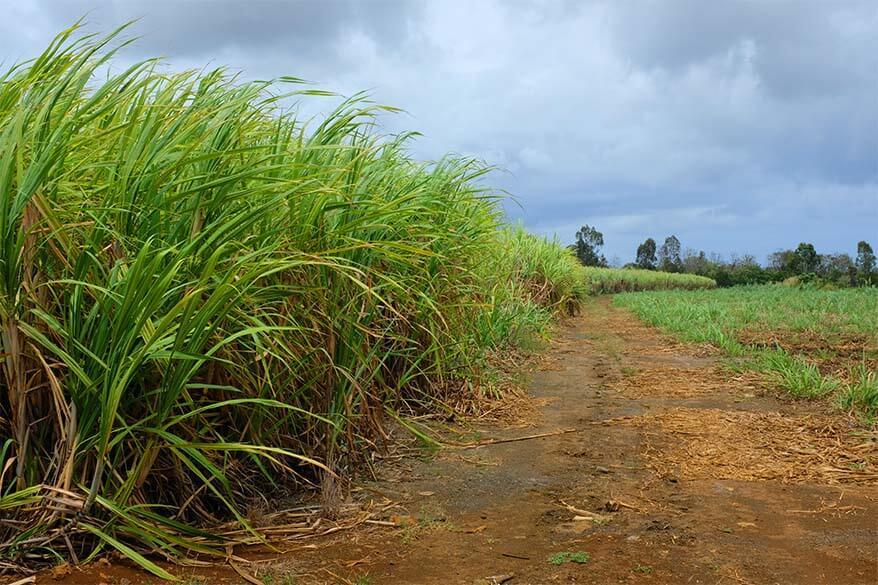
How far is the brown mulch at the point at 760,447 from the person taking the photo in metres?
3.26

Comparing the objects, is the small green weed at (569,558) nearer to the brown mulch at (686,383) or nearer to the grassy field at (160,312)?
the grassy field at (160,312)

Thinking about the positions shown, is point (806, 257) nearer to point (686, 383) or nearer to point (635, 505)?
point (686, 383)

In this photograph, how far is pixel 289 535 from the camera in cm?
245

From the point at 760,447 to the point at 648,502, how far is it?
3.83ft

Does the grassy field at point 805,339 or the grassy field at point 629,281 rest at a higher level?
the grassy field at point 629,281

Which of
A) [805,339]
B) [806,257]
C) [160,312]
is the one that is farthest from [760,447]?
[806,257]

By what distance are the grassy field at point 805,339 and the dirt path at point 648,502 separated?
31 cm

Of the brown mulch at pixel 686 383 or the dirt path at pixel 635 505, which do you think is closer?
the dirt path at pixel 635 505

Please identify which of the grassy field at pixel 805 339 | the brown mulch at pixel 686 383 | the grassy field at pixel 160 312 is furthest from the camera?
the brown mulch at pixel 686 383

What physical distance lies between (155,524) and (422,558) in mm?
835

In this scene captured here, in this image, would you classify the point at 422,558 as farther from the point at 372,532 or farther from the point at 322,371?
the point at 322,371

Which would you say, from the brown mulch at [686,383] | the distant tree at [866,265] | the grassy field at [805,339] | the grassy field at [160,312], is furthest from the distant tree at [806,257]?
the grassy field at [160,312]

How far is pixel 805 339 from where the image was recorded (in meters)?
7.94

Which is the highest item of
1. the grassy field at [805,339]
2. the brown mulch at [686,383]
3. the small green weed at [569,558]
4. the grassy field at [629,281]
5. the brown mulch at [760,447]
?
the grassy field at [629,281]
